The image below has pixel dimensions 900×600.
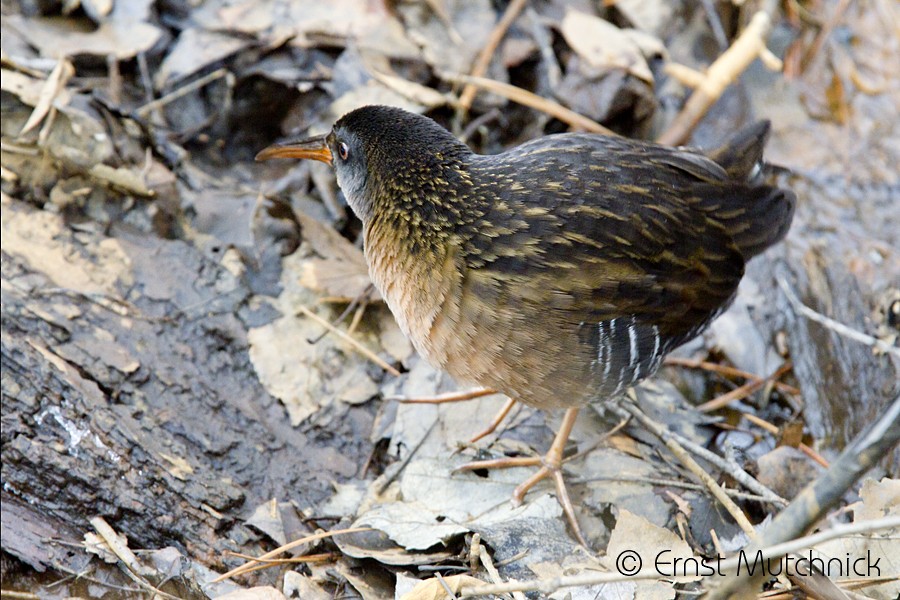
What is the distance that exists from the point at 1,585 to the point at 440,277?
174cm

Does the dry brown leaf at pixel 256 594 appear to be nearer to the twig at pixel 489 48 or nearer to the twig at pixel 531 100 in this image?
the twig at pixel 489 48

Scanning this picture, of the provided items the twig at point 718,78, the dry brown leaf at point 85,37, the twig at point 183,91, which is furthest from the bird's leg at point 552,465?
the dry brown leaf at point 85,37

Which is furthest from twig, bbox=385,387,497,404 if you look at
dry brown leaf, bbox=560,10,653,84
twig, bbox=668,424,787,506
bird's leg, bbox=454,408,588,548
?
dry brown leaf, bbox=560,10,653,84

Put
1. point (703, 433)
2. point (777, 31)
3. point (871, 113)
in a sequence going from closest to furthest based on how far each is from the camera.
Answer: point (703, 433) < point (871, 113) < point (777, 31)

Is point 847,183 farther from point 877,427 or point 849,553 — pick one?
point 877,427

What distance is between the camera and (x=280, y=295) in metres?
3.74

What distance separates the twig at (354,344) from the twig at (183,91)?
136 cm

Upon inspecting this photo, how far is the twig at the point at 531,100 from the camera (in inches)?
181

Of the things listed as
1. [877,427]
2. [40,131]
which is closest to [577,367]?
[877,427]

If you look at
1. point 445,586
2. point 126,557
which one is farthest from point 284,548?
point 445,586

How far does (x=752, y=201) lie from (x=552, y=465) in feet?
4.04

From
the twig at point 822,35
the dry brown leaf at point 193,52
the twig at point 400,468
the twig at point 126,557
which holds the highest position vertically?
the twig at point 822,35

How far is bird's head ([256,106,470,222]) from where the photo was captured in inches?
119

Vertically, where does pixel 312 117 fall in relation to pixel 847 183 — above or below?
below
